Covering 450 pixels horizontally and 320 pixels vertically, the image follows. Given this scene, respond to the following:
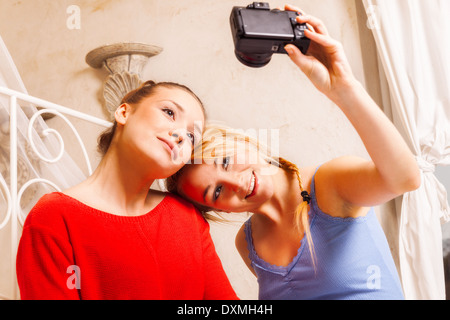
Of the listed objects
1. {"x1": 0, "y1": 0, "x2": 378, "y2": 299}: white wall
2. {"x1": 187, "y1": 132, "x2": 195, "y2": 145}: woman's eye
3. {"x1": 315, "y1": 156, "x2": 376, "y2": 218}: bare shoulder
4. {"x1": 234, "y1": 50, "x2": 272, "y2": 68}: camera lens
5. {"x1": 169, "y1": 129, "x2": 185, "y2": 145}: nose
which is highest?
{"x1": 0, "y1": 0, "x2": 378, "y2": 299}: white wall

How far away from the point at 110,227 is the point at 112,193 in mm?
65

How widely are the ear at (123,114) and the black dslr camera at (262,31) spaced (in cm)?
23

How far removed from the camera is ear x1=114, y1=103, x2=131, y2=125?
0.70 metres

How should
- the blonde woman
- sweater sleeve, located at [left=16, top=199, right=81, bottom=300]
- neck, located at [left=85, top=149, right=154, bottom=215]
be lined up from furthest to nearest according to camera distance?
1. the blonde woman
2. neck, located at [left=85, top=149, right=154, bottom=215]
3. sweater sleeve, located at [left=16, top=199, right=81, bottom=300]

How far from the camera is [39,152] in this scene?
37.6 inches

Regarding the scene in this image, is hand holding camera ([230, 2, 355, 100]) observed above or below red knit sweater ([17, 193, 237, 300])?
above

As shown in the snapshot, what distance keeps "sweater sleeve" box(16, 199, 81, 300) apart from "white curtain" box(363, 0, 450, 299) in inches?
42.4

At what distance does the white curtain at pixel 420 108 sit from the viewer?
1.31 meters

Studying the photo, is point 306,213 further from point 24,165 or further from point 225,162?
point 24,165

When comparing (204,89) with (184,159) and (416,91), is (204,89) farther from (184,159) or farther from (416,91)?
(184,159)

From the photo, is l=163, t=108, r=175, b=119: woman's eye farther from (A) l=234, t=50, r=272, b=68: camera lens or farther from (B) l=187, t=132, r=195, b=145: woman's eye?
(A) l=234, t=50, r=272, b=68: camera lens

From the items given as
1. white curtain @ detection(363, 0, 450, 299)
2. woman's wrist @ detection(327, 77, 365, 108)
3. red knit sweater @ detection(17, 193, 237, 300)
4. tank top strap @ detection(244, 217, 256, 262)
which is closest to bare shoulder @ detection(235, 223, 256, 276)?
tank top strap @ detection(244, 217, 256, 262)

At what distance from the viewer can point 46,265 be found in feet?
1.81

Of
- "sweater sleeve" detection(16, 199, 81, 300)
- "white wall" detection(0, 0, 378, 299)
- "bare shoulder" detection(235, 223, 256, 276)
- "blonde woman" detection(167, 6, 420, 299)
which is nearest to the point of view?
"sweater sleeve" detection(16, 199, 81, 300)
